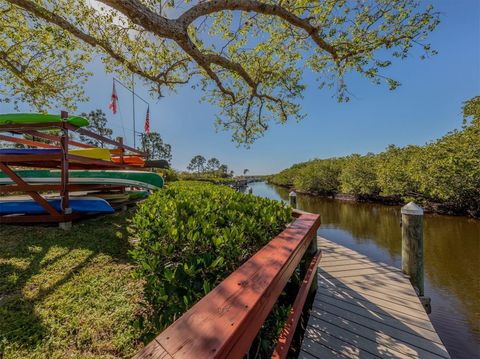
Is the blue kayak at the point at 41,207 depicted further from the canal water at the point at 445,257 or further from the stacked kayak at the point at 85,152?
the canal water at the point at 445,257

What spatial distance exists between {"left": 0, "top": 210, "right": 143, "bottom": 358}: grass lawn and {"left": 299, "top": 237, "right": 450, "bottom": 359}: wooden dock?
1.79 metres

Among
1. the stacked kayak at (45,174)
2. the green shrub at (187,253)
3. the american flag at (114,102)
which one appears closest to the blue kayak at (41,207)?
the stacked kayak at (45,174)

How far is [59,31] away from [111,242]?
5551mm

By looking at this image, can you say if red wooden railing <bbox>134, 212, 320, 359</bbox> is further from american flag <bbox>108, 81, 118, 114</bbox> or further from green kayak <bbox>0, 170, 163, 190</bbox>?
american flag <bbox>108, 81, 118, 114</bbox>

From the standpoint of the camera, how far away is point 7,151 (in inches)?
147

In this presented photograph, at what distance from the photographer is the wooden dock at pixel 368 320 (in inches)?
88.5

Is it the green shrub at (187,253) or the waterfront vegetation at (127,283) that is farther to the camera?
the waterfront vegetation at (127,283)

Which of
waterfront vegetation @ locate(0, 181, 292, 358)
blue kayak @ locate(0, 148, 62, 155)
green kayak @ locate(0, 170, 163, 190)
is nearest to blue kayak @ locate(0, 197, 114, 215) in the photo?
green kayak @ locate(0, 170, 163, 190)

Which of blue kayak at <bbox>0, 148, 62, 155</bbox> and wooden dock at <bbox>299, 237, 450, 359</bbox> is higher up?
blue kayak at <bbox>0, 148, 62, 155</bbox>

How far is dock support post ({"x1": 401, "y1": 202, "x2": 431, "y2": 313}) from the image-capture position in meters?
3.64

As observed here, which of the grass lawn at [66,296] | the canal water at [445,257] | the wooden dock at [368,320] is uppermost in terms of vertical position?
the grass lawn at [66,296]

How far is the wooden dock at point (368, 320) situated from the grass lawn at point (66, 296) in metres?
1.79

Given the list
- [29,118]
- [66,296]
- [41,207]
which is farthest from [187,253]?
[29,118]

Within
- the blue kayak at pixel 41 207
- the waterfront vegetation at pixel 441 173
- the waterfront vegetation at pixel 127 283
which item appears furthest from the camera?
the waterfront vegetation at pixel 441 173
